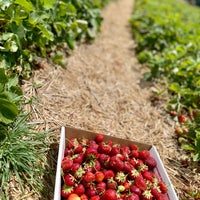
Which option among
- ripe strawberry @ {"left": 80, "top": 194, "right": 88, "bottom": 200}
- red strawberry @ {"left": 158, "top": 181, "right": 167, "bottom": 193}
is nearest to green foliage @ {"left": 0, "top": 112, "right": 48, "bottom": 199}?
ripe strawberry @ {"left": 80, "top": 194, "right": 88, "bottom": 200}

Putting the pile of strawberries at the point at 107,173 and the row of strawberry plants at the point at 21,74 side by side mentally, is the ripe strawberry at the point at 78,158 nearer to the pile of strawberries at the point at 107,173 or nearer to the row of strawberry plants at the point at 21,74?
the pile of strawberries at the point at 107,173

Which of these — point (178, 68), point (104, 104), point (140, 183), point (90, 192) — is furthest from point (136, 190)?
point (178, 68)

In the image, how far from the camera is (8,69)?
2.30 m

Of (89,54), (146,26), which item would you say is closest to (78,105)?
(89,54)

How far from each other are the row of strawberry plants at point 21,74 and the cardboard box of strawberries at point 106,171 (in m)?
0.19

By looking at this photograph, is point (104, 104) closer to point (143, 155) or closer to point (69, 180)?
point (143, 155)

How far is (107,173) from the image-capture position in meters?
1.89

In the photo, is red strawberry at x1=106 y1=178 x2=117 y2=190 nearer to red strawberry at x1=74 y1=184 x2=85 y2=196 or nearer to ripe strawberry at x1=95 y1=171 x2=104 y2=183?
ripe strawberry at x1=95 y1=171 x2=104 y2=183

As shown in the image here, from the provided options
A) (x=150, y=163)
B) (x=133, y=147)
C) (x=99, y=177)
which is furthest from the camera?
(x=133, y=147)

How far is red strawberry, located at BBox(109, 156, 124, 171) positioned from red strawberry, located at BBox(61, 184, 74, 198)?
0.30 meters

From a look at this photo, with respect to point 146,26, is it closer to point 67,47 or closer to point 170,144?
point 67,47

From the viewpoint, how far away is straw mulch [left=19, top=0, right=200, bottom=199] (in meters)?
2.44

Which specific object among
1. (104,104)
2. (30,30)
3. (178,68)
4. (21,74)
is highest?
(30,30)

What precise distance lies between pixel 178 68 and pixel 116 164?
6.51 feet
